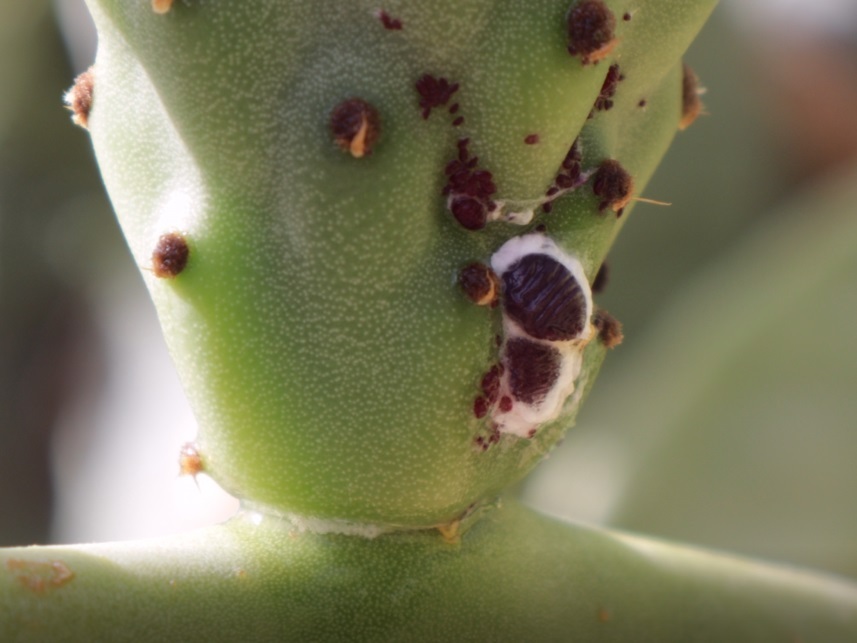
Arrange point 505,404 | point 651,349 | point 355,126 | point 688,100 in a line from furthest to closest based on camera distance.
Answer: point 651,349 → point 688,100 → point 505,404 → point 355,126

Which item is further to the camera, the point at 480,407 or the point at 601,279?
the point at 601,279

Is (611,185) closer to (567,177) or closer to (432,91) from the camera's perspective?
(567,177)

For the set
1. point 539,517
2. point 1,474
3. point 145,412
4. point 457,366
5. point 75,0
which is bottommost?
point 1,474

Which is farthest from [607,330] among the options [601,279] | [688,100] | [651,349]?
[651,349]

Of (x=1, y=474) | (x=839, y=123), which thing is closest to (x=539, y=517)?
(x=1, y=474)

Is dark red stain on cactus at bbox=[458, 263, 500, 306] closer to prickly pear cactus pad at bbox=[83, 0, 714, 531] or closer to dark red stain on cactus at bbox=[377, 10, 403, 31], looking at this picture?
prickly pear cactus pad at bbox=[83, 0, 714, 531]

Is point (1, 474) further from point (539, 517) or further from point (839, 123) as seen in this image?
point (839, 123)

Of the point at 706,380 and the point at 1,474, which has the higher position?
the point at 706,380

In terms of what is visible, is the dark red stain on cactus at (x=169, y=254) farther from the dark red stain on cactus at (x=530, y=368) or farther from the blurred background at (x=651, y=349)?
the blurred background at (x=651, y=349)
